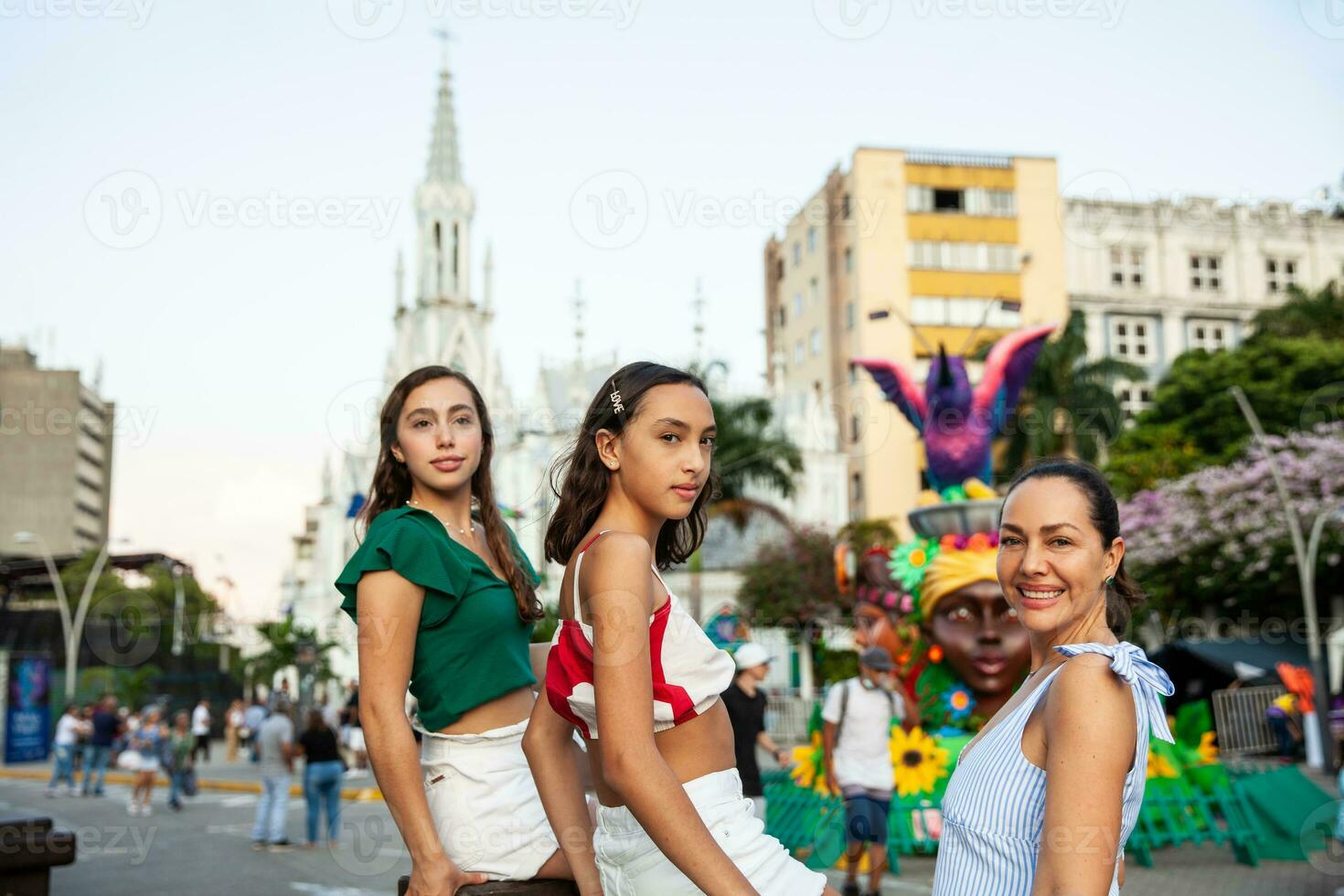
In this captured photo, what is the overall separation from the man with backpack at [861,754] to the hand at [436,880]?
6.91 m

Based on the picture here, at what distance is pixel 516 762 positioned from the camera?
2.79 meters

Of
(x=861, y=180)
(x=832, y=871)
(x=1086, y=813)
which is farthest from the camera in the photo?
(x=861, y=180)

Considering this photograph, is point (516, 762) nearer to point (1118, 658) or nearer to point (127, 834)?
point (1118, 658)

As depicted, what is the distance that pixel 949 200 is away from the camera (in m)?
51.6

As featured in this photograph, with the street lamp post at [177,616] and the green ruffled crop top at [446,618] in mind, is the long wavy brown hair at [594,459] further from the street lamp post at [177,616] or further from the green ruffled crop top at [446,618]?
the street lamp post at [177,616]

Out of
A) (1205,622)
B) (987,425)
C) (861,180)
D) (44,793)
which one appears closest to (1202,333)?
(861,180)

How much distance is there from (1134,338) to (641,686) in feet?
173

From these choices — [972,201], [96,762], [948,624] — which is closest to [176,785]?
[96,762]

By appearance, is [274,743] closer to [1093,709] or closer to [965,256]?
[1093,709]

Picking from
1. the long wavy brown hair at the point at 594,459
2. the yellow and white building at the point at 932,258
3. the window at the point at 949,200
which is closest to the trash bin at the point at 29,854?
the long wavy brown hair at the point at 594,459

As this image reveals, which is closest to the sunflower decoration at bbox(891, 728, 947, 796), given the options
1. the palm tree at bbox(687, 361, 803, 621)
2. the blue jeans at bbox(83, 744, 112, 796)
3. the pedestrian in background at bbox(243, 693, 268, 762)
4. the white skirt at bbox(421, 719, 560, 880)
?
the white skirt at bbox(421, 719, 560, 880)

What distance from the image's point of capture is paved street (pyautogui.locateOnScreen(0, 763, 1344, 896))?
9719 mm

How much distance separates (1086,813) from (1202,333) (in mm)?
54253

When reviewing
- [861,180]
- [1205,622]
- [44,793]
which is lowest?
[44,793]
